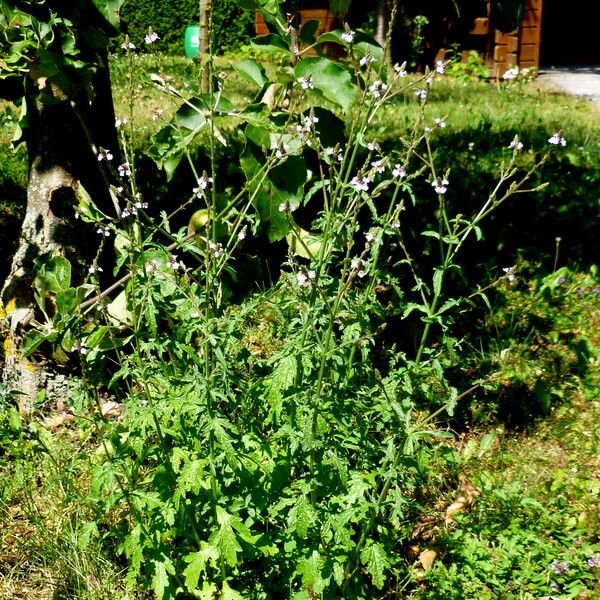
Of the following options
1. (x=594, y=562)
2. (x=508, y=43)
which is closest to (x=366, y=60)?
(x=594, y=562)

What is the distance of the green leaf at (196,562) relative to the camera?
2.39 metres

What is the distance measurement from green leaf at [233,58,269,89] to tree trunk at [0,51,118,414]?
3.07ft

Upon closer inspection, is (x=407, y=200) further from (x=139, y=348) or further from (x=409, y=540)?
(x=139, y=348)

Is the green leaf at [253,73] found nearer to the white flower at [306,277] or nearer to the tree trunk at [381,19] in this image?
the white flower at [306,277]

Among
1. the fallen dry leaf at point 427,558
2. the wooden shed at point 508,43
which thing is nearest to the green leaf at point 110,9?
the fallen dry leaf at point 427,558

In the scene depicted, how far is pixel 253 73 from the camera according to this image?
293cm

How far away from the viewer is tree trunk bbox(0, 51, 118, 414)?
3.57 meters

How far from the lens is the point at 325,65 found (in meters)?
2.67

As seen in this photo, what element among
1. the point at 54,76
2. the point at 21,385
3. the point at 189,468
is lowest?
the point at 21,385

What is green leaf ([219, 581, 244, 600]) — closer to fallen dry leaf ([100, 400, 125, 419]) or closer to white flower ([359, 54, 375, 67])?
fallen dry leaf ([100, 400, 125, 419])

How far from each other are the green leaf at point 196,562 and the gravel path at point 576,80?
389 inches

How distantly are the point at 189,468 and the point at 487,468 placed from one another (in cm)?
152

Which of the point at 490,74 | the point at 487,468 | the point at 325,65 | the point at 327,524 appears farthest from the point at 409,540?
the point at 490,74

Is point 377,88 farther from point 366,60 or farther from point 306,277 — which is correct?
point 306,277
